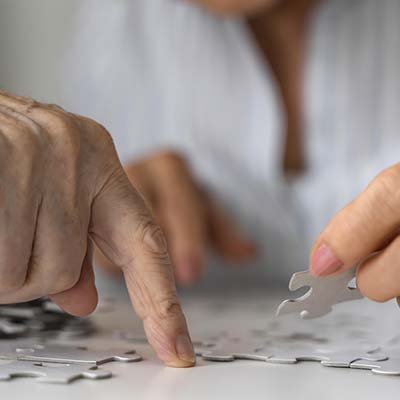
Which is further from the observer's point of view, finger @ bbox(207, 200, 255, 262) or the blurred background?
the blurred background

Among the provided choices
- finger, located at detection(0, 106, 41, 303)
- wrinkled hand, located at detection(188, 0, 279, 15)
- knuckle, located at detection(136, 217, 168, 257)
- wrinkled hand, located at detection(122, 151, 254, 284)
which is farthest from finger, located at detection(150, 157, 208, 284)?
finger, located at detection(0, 106, 41, 303)

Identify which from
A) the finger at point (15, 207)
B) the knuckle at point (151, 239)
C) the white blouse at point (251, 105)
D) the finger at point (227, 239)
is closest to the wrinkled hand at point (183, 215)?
the finger at point (227, 239)

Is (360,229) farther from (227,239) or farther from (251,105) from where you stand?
(251,105)

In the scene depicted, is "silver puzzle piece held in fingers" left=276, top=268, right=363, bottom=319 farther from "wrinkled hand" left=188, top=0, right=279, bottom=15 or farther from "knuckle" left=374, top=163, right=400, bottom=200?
"wrinkled hand" left=188, top=0, right=279, bottom=15

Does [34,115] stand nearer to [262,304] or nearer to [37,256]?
[37,256]

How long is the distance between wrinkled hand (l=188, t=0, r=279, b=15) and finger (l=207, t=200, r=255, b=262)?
0.50 m

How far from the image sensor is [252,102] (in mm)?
2186

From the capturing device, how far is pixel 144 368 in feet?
2.88

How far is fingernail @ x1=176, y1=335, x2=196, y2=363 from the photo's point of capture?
0.90m

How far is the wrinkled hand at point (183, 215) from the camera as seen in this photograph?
1638 millimetres

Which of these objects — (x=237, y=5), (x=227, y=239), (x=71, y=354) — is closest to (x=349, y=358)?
(x=71, y=354)

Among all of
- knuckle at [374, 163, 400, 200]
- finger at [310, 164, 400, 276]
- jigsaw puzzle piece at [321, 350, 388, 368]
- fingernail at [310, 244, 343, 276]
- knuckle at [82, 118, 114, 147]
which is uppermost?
knuckle at [82, 118, 114, 147]

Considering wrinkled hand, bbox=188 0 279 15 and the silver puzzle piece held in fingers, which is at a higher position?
→ wrinkled hand, bbox=188 0 279 15

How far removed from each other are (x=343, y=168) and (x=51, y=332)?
122cm
